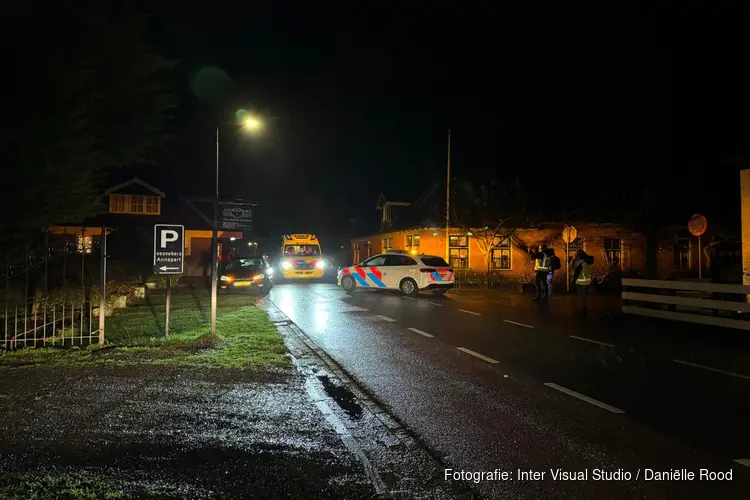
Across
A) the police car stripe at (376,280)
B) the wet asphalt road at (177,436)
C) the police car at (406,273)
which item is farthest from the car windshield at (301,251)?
the wet asphalt road at (177,436)

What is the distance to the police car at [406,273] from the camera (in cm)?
2005

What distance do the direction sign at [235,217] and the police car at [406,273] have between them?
402 inches

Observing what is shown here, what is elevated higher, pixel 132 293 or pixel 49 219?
pixel 49 219

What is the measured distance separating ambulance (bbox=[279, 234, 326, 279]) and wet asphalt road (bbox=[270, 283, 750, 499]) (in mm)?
19629

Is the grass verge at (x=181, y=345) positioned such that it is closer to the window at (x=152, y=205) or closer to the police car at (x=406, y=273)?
the police car at (x=406, y=273)

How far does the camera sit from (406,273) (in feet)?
66.5

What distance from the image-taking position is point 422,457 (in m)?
4.56

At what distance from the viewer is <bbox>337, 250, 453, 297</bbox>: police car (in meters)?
20.0

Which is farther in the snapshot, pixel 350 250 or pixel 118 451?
pixel 350 250

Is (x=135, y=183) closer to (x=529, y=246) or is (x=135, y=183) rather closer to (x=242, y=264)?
(x=242, y=264)

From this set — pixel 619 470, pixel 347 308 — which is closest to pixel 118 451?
pixel 619 470

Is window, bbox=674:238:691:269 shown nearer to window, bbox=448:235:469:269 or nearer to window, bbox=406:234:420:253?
window, bbox=448:235:469:269

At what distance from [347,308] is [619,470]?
12.1 m

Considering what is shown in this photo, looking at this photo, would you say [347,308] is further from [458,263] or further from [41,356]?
[458,263]
